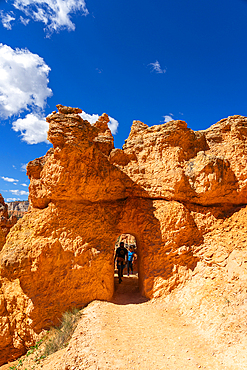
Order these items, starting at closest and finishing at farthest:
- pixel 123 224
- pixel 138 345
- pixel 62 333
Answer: pixel 138 345
pixel 62 333
pixel 123 224

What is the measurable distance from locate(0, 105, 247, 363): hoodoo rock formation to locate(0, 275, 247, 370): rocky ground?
0.72m

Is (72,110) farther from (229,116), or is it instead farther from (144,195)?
(229,116)

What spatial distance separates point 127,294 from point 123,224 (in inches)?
111

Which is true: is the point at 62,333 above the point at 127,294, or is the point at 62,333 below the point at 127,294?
below

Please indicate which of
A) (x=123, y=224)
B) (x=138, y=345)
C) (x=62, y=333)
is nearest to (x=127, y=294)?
(x=123, y=224)

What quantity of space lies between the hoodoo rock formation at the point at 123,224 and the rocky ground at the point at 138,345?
0.72m

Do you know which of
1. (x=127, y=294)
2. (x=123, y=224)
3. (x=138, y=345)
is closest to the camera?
(x=138, y=345)

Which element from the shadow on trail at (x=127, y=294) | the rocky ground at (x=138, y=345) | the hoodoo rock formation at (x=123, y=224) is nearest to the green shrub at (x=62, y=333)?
the rocky ground at (x=138, y=345)

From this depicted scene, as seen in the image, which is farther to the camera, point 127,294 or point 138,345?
point 127,294

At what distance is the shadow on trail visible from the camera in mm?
7961

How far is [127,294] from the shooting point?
8.76 m

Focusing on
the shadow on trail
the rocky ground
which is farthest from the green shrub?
the shadow on trail

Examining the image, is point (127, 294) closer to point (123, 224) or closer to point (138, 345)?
point (123, 224)

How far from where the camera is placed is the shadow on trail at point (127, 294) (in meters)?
7.96
